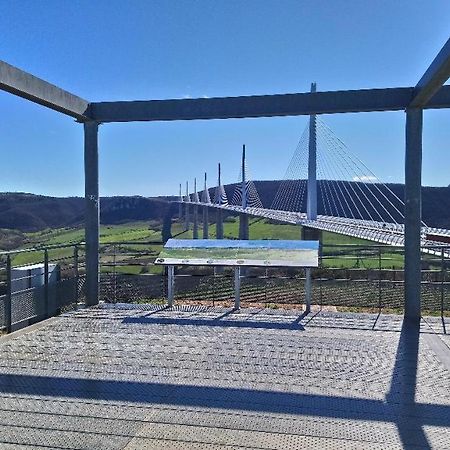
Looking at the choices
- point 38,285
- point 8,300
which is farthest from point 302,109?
point 8,300

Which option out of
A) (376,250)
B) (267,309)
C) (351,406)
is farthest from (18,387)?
(376,250)

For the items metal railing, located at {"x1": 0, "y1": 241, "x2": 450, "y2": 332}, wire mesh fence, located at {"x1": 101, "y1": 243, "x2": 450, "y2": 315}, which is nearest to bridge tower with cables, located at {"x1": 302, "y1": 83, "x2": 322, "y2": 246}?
metal railing, located at {"x1": 0, "y1": 241, "x2": 450, "y2": 332}

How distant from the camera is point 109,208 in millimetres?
50469

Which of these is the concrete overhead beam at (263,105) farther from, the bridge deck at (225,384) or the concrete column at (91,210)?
the bridge deck at (225,384)

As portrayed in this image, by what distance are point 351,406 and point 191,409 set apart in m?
0.90

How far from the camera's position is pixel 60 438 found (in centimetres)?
242

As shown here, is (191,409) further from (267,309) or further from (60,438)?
(267,309)

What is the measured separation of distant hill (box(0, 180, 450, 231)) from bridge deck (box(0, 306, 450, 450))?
11.0 meters

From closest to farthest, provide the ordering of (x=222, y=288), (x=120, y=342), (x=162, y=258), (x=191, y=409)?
(x=191, y=409)
(x=120, y=342)
(x=162, y=258)
(x=222, y=288)

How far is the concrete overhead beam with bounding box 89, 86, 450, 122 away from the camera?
5.06 meters

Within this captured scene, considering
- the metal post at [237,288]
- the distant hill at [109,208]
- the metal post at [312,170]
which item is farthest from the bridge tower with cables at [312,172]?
the metal post at [237,288]

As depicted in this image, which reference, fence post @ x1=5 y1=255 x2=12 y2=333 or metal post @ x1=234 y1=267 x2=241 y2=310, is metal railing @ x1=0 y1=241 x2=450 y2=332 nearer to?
fence post @ x1=5 y1=255 x2=12 y2=333

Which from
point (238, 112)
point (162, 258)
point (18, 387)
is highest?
point (238, 112)

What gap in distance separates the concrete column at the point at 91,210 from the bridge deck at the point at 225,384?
932 mm
